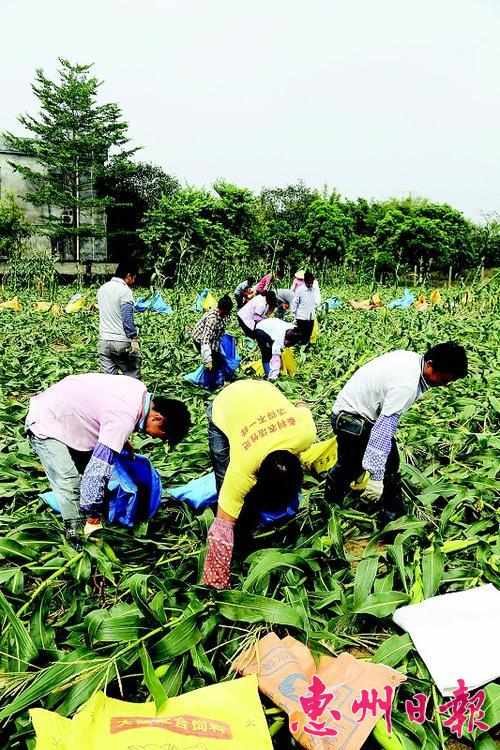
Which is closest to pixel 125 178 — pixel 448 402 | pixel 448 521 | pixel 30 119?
pixel 30 119

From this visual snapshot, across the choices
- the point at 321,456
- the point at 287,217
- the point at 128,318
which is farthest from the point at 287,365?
the point at 287,217

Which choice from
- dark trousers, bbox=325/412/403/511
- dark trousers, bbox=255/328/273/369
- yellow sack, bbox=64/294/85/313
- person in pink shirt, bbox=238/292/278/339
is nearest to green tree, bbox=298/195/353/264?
yellow sack, bbox=64/294/85/313

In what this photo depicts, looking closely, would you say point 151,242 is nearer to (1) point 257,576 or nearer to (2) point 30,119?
(2) point 30,119

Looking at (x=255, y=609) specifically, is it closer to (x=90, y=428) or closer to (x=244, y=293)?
(x=90, y=428)

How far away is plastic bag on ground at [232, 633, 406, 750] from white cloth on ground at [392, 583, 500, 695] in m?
0.18

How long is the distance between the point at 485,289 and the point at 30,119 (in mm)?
18043

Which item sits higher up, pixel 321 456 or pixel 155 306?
pixel 155 306

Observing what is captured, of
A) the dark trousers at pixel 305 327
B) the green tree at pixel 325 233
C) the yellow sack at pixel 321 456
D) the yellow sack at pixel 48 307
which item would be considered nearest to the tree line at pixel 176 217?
the green tree at pixel 325 233

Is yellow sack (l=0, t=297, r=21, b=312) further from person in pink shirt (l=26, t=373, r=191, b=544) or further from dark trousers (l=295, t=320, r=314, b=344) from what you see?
person in pink shirt (l=26, t=373, r=191, b=544)

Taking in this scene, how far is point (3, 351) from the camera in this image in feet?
23.7

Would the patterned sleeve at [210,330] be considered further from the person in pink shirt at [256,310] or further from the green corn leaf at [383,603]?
the green corn leaf at [383,603]

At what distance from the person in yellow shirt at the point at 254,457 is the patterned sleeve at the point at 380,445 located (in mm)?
399

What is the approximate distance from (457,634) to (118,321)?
3942mm

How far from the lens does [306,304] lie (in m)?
7.17
